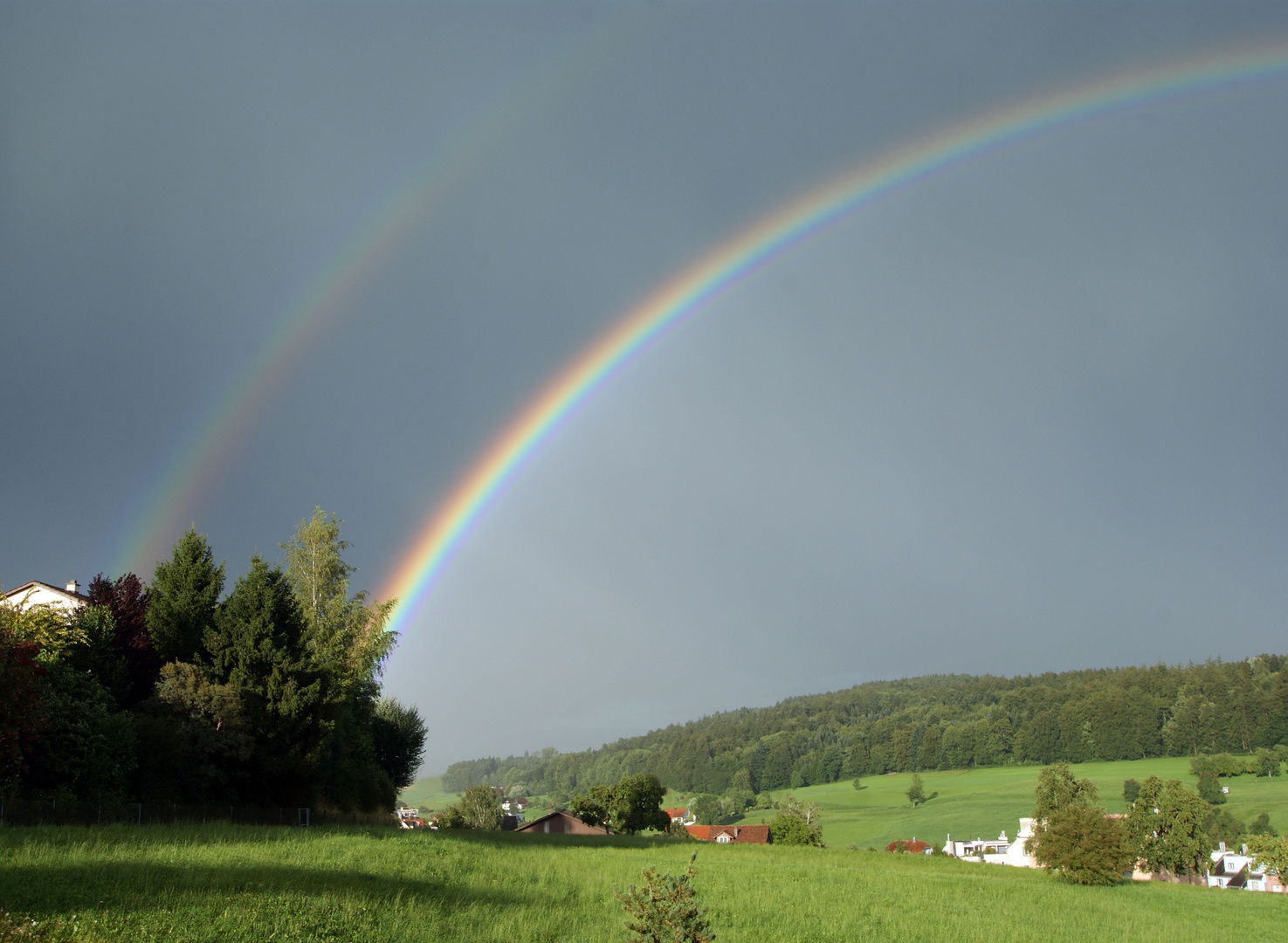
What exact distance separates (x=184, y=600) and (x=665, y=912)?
38.0 metres

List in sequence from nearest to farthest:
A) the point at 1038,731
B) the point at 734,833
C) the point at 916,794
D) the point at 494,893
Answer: the point at 494,893 < the point at 734,833 < the point at 916,794 < the point at 1038,731

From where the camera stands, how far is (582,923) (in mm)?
22406

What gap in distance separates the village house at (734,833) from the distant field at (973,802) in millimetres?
12693

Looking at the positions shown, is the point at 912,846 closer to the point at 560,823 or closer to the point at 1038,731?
the point at 560,823

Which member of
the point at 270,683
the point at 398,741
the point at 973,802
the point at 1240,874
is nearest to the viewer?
the point at 270,683

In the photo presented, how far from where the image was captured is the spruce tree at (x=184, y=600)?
1586 inches

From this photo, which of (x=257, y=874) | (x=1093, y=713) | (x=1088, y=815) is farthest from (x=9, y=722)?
(x=1093, y=713)

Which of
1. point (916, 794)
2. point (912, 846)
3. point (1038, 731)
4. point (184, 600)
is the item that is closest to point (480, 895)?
point (184, 600)

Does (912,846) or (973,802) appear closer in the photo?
(912,846)

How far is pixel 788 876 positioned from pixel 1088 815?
20.5 m

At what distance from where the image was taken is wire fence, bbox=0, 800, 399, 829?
998 inches

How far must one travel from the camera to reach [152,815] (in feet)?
99.7

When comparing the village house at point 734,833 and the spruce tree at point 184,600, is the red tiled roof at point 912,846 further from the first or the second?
the spruce tree at point 184,600

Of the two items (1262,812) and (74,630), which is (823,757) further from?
(74,630)
